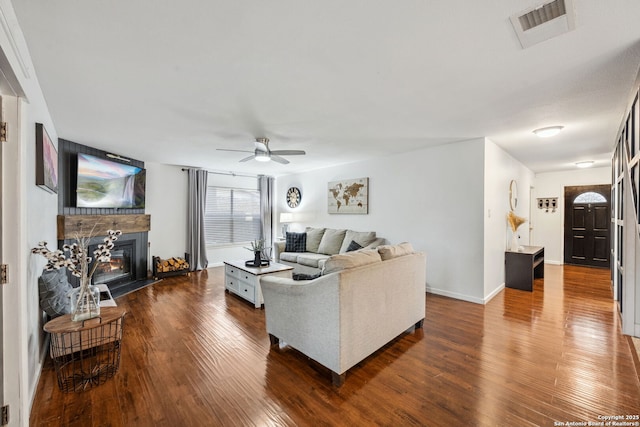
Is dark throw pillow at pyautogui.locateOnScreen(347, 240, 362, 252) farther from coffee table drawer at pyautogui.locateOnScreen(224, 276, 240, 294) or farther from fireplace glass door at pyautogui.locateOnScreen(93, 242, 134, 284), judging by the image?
fireplace glass door at pyautogui.locateOnScreen(93, 242, 134, 284)

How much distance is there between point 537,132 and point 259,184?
5862mm

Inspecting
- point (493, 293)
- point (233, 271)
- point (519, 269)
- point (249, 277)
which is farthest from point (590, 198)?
point (233, 271)

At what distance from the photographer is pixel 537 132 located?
135 inches

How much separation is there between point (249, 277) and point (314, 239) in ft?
7.25

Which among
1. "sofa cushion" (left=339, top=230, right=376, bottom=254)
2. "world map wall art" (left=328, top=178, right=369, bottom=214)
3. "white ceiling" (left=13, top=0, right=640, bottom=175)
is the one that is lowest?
"sofa cushion" (left=339, top=230, right=376, bottom=254)

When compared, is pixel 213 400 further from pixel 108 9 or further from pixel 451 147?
pixel 451 147

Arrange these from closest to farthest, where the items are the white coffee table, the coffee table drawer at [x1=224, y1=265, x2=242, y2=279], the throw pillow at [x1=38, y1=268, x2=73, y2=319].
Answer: the throw pillow at [x1=38, y1=268, x2=73, y2=319] < the white coffee table < the coffee table drawer at [x1=224, y1=265, x2=242, y2=279]

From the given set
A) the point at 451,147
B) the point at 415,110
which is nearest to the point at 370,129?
the point at 415,110

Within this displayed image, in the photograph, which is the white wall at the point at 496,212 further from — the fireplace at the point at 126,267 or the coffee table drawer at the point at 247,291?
the fireplace at the point at 126,267

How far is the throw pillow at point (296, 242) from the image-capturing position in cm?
577

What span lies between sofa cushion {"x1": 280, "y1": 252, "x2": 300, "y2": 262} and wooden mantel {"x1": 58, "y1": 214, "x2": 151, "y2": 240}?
2.70 meters

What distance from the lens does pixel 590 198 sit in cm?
627

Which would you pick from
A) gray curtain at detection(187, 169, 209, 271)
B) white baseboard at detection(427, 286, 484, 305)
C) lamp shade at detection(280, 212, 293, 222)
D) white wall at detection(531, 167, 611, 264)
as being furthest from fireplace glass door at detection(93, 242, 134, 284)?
white wall at detection(531, 167, 611, 264)

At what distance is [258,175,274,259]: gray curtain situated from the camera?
7.22 meters
